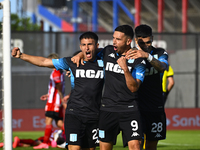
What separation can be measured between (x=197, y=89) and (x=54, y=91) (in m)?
6.96

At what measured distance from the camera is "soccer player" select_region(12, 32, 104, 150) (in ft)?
16.0

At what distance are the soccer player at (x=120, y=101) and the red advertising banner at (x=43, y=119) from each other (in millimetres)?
7808

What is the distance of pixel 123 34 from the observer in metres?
4.77

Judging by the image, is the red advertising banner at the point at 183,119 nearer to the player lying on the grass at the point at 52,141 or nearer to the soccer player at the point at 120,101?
the player lying on the grass at the point at 52,141

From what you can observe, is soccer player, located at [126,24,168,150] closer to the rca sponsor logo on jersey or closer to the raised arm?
the raised arm

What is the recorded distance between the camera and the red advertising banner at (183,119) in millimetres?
12820

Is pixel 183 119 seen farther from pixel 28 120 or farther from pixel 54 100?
pixel 54 100

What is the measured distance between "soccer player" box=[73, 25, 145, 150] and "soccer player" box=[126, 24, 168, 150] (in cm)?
39

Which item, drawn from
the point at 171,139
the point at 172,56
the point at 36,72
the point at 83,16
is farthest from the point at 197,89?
the point at 83,16

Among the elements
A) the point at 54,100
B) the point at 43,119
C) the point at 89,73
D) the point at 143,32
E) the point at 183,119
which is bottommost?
the point at 183,119

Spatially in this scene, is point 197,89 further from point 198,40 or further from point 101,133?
point 101,133

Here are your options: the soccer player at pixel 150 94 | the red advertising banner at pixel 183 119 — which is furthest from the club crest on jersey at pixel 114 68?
the red advertising banner at pixel 183 119

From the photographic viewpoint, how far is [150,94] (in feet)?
17.4

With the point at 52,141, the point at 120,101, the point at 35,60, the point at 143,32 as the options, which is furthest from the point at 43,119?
the point at 120,101
